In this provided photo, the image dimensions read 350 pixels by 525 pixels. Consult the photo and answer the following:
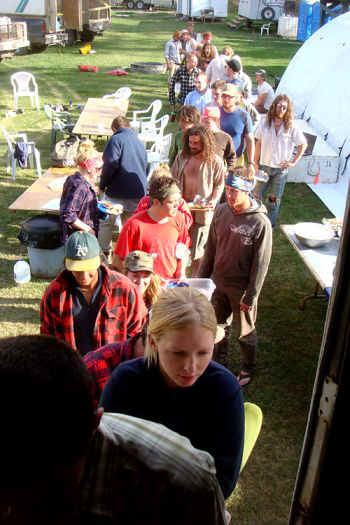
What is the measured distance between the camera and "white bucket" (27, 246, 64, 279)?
644cm

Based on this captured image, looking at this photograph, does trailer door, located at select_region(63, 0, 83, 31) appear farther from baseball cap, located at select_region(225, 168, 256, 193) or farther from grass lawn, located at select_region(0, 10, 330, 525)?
baseball cap, located at select_region(225, 168, 256, 193)

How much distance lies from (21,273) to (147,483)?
217 inches

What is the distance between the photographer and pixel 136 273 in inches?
149

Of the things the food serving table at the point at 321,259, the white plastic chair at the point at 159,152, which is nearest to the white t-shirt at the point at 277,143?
the food serving table at the point at 321,259

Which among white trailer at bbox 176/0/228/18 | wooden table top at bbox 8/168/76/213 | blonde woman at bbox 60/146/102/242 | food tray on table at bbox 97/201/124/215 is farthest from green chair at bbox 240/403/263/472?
white trailer at bbox 176/0/228/18

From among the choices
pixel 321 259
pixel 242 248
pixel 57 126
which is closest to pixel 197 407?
pixel 242 248

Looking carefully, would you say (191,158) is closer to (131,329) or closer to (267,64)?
(131,329)

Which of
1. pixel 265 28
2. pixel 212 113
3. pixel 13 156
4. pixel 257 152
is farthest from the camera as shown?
pixel 265 28

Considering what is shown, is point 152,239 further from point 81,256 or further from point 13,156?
point 13,156

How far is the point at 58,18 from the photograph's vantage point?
26.5 metres

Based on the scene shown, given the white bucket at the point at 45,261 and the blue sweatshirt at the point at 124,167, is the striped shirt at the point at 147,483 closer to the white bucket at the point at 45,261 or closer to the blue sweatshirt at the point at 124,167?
the blue sweatshirt at the point at 124,167

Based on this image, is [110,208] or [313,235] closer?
[313,235]

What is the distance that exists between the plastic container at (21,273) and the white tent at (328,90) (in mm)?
4787

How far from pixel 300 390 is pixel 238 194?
186 cm
